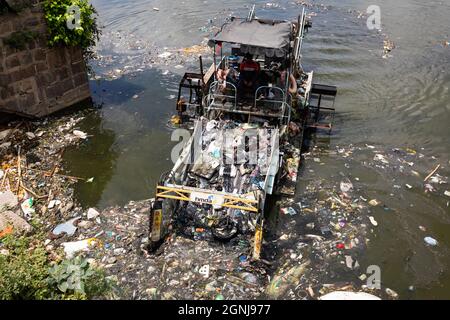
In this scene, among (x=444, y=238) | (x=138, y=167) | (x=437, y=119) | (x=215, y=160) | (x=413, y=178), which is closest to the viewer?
(x=444, y=238)

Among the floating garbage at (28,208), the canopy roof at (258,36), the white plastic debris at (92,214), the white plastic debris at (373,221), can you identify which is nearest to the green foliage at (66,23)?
the canopy roof at (258,36)

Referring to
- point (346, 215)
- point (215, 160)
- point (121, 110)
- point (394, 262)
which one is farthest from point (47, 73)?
point (394, 262)

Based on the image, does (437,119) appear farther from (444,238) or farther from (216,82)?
(216,82)

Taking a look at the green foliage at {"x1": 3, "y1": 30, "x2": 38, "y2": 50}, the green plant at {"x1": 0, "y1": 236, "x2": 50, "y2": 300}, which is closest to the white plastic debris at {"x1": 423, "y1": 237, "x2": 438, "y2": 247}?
the green plant at {"x1": 0, "y1": 236, "x2": 50, "y2": 300}

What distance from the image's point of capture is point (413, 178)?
8.73m

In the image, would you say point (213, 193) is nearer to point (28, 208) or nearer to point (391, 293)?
point (391, 293)

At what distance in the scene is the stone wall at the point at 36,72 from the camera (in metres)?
9.45

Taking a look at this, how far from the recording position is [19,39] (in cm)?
943

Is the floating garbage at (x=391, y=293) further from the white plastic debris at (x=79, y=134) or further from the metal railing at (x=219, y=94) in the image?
the white plastic debris at (x=79, y=134)

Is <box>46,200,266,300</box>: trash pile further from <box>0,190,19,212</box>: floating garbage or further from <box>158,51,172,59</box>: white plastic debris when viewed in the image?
<box>158,51,172,59</box>: white plastic debris

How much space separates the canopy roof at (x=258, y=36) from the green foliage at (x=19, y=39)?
480cm

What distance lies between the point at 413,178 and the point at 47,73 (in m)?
9.61

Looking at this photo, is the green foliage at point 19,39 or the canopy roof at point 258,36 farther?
the green foliage at point 19,39

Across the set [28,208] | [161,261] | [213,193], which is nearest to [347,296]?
[213,193]
